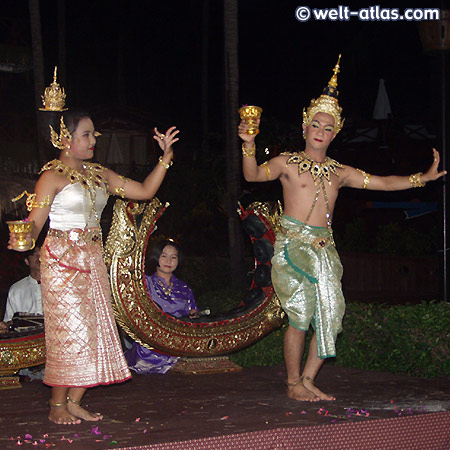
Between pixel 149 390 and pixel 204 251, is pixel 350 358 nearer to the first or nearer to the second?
pixel 149 390

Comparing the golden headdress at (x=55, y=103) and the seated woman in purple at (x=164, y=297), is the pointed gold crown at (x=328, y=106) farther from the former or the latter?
the seated woman in purple at (x=164, y=297)

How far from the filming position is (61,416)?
4.71 meters

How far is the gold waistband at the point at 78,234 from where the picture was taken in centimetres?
482

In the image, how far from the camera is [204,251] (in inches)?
672

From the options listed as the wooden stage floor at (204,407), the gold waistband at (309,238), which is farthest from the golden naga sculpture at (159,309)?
the gold waistband at (309,238)

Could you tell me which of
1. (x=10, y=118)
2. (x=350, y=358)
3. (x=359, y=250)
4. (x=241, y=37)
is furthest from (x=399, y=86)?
(x=350, y=358)

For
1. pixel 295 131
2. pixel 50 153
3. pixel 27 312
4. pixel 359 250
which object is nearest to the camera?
pixel 27 312

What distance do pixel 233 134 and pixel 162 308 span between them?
4266mm

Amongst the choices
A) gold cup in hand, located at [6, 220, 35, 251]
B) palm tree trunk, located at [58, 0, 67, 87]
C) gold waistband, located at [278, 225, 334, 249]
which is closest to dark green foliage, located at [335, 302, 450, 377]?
gold waistband, located at [278, 225, 334, 249]

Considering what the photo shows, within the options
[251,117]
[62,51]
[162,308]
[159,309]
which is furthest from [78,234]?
[62,51]

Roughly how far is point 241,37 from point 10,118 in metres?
8.23

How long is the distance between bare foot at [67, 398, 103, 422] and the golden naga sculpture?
1063mm

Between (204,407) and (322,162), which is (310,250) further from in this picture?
(204,407)

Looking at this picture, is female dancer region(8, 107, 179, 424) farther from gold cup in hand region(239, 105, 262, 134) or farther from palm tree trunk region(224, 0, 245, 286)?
palm tree trunk region(224, 0, 245, 286)
